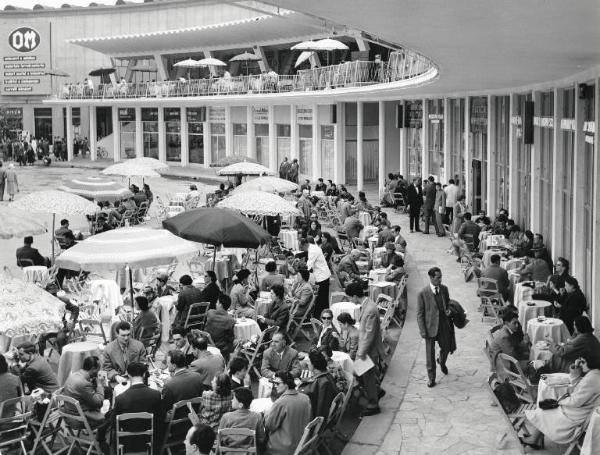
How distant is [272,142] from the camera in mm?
45812

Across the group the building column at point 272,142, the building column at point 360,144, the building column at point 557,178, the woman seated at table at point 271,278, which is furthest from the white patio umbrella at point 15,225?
the building column at point 272,142

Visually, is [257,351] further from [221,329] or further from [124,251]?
[124,251]

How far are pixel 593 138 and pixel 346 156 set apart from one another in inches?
1011

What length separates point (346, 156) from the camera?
131 feet

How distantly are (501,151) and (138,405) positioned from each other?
18177mm

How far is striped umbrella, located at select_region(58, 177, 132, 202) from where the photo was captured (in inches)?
950

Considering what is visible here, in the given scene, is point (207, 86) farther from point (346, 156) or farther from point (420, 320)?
point (420, 320)

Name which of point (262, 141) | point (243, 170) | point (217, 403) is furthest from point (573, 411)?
point (262, 141)

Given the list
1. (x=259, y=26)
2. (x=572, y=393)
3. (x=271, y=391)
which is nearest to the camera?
(x=572, y=393)

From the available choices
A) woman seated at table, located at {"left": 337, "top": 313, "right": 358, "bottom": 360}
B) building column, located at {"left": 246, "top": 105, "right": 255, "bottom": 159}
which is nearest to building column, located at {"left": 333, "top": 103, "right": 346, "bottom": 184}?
building column, located at {"left": 246, "top": 105, "right": 255, "bottom": 159}

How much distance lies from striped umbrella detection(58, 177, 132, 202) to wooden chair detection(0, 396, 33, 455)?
1469cm

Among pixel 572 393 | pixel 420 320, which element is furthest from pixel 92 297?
pixel 572 393

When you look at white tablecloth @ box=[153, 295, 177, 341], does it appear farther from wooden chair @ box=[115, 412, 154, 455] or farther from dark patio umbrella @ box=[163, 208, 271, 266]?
wooden chair @ box=[115, 412, 154, 455]

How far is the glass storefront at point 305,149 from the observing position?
42603 mm
